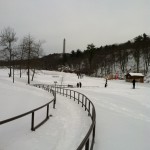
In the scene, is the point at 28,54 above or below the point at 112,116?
above

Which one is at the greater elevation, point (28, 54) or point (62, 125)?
point (28, 54)

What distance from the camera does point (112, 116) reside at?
14656mm

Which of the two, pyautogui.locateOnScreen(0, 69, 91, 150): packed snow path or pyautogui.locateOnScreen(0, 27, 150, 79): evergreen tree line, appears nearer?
pyautogui.locateOnScreen(0, 69, 91, 150): packed snow path

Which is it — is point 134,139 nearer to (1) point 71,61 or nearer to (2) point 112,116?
(2) point 112,116

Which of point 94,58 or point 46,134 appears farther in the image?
point 94,58

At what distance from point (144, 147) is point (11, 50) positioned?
166ft

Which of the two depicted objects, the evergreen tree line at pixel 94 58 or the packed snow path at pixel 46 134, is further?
the evergreen tree line at pixel 94 58

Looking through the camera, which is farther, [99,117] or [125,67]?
[125,67]

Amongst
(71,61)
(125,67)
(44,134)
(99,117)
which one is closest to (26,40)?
(99,117)

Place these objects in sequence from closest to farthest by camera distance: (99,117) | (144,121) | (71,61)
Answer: (144,121) → (99,117) → (71,61)

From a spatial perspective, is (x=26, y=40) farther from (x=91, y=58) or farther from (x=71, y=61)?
(x=71, y=61)

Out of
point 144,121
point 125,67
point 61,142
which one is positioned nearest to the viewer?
point 61,142

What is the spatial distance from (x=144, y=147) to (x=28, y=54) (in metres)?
49.6

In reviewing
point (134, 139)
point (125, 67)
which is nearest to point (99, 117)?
point (134, 139)
